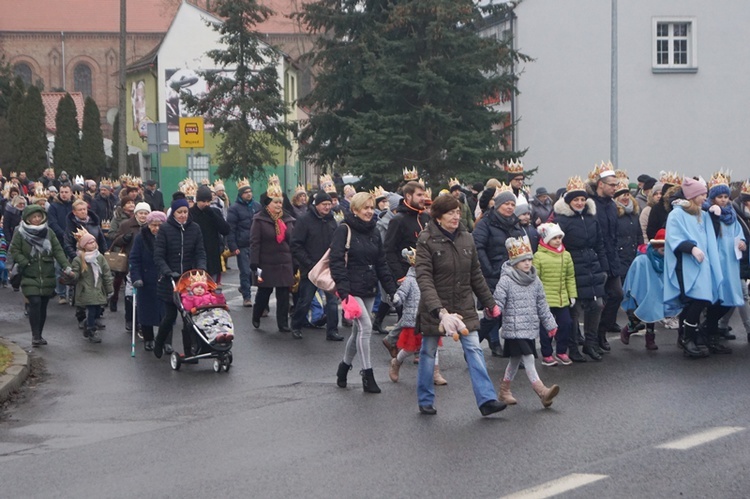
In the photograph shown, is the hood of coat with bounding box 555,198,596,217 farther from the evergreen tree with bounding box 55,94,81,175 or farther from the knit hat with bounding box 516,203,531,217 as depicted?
the evergreen tree with bounding box 55,94,81,175

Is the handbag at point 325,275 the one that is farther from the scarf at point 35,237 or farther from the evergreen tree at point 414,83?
the evergreen tree at point 414,83

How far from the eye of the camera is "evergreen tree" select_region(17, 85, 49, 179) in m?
61.5

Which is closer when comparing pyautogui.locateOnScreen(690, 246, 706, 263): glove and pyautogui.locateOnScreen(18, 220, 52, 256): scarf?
pyautogui.locateOnScreen(690, 246, 706, 263): glove

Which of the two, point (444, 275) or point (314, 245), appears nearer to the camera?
point (444, 275)

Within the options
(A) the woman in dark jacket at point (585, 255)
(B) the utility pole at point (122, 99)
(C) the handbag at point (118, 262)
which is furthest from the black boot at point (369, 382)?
(B) the utility pole at point (122, 99)

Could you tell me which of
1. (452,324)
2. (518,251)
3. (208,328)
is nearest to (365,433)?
(452,324)

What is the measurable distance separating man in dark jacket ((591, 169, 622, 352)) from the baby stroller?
13.2ft

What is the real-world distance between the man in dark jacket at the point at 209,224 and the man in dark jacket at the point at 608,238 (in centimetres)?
569

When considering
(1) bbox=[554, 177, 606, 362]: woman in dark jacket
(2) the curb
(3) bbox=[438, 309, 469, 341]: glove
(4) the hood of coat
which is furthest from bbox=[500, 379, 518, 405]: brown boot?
(2) the curb

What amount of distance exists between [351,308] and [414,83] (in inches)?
832

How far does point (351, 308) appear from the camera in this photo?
11844 mm

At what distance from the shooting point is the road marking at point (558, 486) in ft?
24.9

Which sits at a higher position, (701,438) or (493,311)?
(493,311)

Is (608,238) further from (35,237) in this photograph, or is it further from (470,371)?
(35,237)
